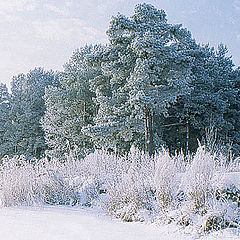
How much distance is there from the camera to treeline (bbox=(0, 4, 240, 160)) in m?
15.2

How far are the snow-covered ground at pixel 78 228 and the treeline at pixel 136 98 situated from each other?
194 inches

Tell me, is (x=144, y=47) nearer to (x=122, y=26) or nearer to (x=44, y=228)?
(x=122, y=26)

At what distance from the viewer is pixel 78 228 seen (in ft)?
13.7

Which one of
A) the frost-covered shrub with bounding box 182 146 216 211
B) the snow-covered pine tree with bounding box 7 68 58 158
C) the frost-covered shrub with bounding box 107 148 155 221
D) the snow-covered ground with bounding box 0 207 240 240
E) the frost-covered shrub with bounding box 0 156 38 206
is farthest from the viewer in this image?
the snow-covered pine tree with bounding box 7 68 58 158

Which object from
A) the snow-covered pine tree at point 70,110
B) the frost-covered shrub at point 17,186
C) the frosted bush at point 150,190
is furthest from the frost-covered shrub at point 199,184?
the snow-covered pine tree at point 70,110

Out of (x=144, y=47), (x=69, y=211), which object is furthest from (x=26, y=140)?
(x=69, y=211)

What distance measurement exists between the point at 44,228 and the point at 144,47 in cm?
1176

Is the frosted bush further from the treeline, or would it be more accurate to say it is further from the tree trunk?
the tree trunk

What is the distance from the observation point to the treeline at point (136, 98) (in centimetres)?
1516

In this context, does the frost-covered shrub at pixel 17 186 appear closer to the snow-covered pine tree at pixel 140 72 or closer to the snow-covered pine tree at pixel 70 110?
the snow-covered pine tree at pixel 140 72

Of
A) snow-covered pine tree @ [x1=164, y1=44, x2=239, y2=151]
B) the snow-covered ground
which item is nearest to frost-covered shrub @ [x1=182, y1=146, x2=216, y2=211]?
the snow-covered ground

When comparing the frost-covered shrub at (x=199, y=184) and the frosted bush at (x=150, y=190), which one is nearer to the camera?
the frosted bush at (x=150, y=190)

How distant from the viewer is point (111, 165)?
7.48 meters

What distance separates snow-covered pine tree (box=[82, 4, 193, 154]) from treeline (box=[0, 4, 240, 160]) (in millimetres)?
47
